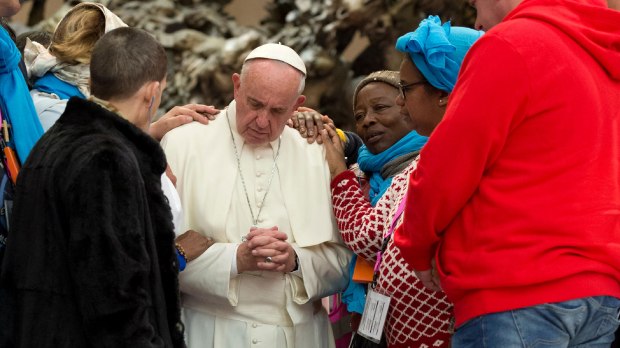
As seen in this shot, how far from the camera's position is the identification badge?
3.43 meters

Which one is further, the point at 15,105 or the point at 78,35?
the point at 78,35

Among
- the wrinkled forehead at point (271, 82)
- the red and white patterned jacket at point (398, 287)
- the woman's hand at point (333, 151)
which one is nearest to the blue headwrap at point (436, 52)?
the red and white patterned jacket at point (398, 287)

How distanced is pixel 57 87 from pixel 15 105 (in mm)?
521

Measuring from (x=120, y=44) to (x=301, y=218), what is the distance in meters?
1.16

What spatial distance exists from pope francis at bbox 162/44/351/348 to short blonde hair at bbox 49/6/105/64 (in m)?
0.48

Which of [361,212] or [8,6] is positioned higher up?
[8,6]

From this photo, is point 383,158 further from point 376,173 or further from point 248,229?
point 248,229

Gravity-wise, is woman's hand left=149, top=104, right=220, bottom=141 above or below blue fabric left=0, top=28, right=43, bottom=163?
below

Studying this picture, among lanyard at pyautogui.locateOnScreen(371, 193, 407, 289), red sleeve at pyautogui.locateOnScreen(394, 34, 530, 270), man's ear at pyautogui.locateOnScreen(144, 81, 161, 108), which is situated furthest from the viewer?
lanyard at pyautogui.locateOnScreen(371, 193, 407, 289)

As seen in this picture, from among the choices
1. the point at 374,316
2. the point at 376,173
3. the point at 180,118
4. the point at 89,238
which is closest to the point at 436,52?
the point at 376,173

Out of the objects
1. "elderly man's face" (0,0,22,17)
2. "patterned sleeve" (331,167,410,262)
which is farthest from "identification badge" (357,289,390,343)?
"elderly man's face" (0,0,22,17)

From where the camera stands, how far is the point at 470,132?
102 inches

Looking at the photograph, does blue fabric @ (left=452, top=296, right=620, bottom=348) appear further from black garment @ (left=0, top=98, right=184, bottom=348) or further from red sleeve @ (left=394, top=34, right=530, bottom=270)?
black garment @ (left=0, top=98, right=184, bottom=348)

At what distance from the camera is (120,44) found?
9.78ft
